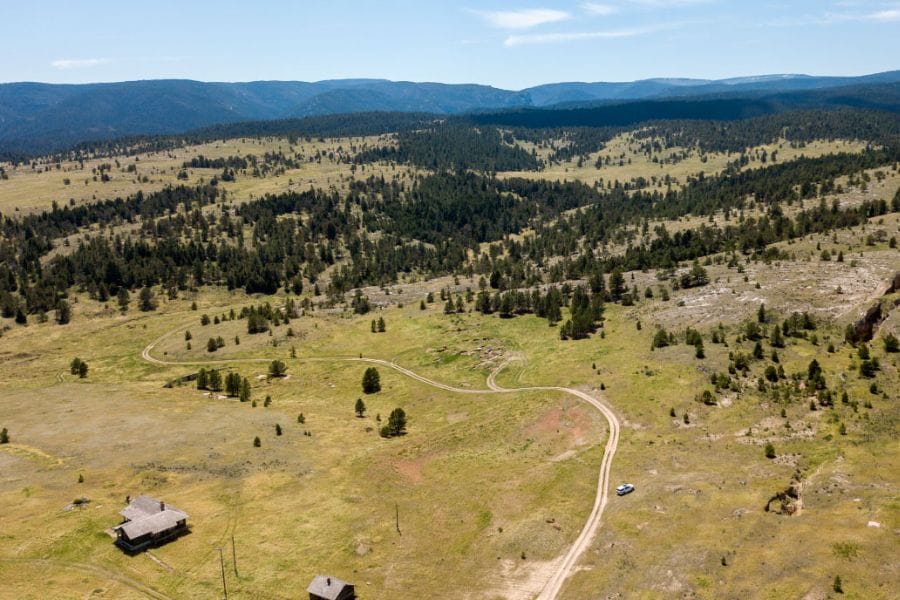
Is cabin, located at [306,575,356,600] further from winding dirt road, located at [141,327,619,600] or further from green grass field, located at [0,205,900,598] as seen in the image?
winding dirt road, located at [141,327,619,600]

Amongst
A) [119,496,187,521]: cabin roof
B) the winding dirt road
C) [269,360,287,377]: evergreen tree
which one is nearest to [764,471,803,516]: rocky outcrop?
the winding dirt road

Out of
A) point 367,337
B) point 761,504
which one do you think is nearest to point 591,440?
point 761,504

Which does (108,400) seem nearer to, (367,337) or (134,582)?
(367,337)

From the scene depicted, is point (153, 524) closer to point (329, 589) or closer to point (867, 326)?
point (329, 589)

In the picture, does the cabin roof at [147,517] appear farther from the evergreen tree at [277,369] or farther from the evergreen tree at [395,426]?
the evergreen tree at [277,369]

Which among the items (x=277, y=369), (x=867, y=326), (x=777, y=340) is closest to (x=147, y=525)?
(x=277, y=369)

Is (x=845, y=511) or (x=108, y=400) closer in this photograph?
(x=845, y=511)
